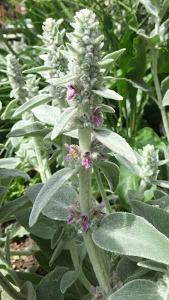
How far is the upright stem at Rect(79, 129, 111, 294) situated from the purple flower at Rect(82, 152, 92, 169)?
0.01 m

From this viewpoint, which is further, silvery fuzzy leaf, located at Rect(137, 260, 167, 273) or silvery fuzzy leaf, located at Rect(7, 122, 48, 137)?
silvery fuzzy leaf, located at Rect(7, 122, 48, 137)

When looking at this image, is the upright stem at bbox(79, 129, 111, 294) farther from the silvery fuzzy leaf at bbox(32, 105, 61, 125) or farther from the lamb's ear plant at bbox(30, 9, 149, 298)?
the silvery fuzzy leaf at bbox(32, 105, 61, 125)

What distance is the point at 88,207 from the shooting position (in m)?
0.83

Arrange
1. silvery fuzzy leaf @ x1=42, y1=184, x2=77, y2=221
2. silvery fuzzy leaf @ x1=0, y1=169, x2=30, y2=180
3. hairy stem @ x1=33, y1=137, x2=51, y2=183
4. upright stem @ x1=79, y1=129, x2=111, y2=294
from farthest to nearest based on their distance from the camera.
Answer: hairy stem @ x1=33, y1=137, x2=51, y2=183 → silvery fuzzy leaf @ x1=0, y1=169, x2=30, y2=180 → silvery fuzzy leaf @ x1=42, y1=184, x2=77, y2=221 → upright stem @ x1=79, y1=129, x2=111, y2=294

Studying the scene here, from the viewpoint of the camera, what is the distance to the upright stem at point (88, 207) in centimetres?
77

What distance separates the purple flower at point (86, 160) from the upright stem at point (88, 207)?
1 centimetres

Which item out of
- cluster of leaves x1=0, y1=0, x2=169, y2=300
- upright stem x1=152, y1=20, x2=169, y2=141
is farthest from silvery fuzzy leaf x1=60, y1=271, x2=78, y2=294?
upright stem x1=152, y1=20, x2=169, y2=141

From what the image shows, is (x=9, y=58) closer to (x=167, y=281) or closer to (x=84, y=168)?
(x=84, y=168)

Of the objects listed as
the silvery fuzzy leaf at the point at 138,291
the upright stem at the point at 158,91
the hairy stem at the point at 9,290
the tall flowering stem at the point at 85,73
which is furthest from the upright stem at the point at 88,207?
the upright stem at the point at 158,91

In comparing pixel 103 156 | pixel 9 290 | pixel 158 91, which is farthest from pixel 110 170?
pixel 158 91

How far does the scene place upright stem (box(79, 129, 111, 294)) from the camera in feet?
2.54

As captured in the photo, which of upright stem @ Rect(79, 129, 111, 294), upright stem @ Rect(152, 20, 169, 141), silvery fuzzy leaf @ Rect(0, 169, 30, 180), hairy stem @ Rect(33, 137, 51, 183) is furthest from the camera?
upright stem @ Rect(152, 20, 169, 141)

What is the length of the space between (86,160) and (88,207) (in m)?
0.11

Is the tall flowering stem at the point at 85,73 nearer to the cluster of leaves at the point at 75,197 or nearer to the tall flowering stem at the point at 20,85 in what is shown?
the cluster of leaves at the point at 75,197
